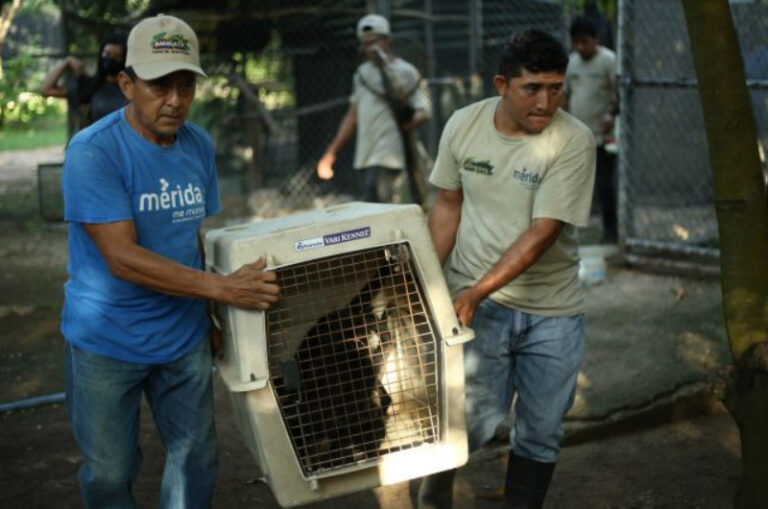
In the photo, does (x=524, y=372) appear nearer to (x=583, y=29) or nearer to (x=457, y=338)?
(x=457, y=338)

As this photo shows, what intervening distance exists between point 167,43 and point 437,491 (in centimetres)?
184

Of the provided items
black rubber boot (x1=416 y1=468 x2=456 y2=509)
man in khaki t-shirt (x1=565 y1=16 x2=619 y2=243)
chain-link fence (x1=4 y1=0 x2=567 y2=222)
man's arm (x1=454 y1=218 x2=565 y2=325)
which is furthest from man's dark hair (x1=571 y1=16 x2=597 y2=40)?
black rubber boot (x1=416 y1=468 x2=456 y2=509)

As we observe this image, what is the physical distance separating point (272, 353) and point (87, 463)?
2.31 feet

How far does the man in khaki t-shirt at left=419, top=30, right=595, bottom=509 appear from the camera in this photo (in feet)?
12.3

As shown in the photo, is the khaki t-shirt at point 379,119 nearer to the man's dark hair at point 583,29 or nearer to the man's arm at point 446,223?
the man's dark hair at point 583,29

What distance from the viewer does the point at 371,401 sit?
334cm

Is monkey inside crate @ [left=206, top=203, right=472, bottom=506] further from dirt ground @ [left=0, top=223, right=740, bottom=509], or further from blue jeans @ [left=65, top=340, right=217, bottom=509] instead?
dirt ground @ [left=0, top=223, right=740, bottom=509]

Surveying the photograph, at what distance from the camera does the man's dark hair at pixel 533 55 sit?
373cm

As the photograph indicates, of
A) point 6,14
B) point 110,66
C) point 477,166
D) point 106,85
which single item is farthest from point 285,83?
point 477,166

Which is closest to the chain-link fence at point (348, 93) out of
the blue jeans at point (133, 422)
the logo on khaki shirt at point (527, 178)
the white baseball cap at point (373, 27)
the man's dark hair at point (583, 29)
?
the man's dark hair at point (583, 29)

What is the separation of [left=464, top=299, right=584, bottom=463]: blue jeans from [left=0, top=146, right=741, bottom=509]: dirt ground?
746mm

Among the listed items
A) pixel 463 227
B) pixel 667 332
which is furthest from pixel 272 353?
pixel 667 332

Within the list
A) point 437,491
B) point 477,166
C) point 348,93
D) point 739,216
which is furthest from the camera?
point 348,93

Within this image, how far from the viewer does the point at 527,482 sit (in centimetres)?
393
